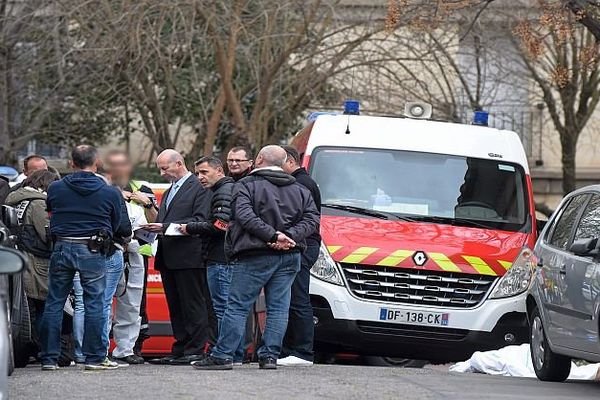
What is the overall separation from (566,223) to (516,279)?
1.23 m

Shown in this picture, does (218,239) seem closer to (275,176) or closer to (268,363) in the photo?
(275,176)

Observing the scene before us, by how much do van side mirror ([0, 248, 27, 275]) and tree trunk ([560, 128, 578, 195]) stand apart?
17667 millimetres

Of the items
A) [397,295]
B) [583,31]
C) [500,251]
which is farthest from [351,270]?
[583,31]

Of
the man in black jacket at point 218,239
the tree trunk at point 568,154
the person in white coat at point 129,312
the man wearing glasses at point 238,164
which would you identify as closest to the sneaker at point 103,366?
the person in white coat at point 129,312

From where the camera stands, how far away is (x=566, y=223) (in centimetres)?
1152

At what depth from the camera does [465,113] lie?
75.4 feet

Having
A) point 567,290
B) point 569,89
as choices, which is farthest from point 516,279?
point 569,89

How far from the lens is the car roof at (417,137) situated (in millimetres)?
13477

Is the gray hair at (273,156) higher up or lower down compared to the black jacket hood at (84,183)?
higher up

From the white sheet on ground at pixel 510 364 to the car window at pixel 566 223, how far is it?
1422 mm

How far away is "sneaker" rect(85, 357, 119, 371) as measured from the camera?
11.2m

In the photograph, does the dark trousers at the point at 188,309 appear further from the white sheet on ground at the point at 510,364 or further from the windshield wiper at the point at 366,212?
the white sheet on ground at the point at 510,364

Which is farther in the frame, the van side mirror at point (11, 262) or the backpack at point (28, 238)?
the backpack at point (28, 238)

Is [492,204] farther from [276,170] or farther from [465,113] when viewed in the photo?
[465,113]
